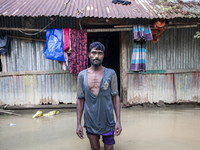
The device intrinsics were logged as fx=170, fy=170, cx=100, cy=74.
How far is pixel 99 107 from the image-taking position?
8.16 ft

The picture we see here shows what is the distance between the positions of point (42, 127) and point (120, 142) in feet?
7.15

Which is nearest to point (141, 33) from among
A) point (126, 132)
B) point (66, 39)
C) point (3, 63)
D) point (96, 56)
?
point (66, 39)

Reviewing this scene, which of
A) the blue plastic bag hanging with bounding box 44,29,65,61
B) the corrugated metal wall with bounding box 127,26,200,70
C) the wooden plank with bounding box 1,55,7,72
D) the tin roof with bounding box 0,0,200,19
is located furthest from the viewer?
the corrugated metal wall with bounding box 127,26,200,70

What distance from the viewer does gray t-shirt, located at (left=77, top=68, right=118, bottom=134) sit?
2.49 m

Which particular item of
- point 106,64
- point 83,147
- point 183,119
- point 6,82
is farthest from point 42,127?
A: point 106,64

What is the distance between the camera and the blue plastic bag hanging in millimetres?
5195

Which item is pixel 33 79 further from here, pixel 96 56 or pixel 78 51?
pixel 96 56

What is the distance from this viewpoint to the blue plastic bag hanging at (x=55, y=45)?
17.0ft

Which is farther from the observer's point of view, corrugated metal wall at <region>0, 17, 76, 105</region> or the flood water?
corrugated metal wall at <region>0, 17, 76, 105</region>

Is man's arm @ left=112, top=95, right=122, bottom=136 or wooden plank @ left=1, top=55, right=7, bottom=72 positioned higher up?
wooden plank @ left=1, top=55, right=7, bottom=72

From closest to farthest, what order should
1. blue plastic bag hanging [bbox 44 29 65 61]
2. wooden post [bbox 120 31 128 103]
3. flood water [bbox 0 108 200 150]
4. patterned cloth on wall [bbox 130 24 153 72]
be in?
flood water [bbox 0 108 200 150] → blue plastic bag hanging [bbox 44 29 65 61] → patterned cloth on wall [bbox 130 24 153 72] → wooden post [bbox 120 31 128 103]

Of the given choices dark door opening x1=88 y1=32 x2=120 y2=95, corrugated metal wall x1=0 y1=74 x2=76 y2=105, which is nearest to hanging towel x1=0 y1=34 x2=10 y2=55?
corrugated metal wall x1=0 y1=74 x2=76 y2=105

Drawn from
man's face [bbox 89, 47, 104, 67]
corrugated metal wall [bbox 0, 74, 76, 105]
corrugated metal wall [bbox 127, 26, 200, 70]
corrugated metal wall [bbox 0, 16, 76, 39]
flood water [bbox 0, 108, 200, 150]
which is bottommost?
flood water [bbox 0, 108, 200, 150]

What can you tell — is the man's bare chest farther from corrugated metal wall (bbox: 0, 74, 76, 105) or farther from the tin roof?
corrugated metal wall (bbox: 0, 74, 76, 105)
